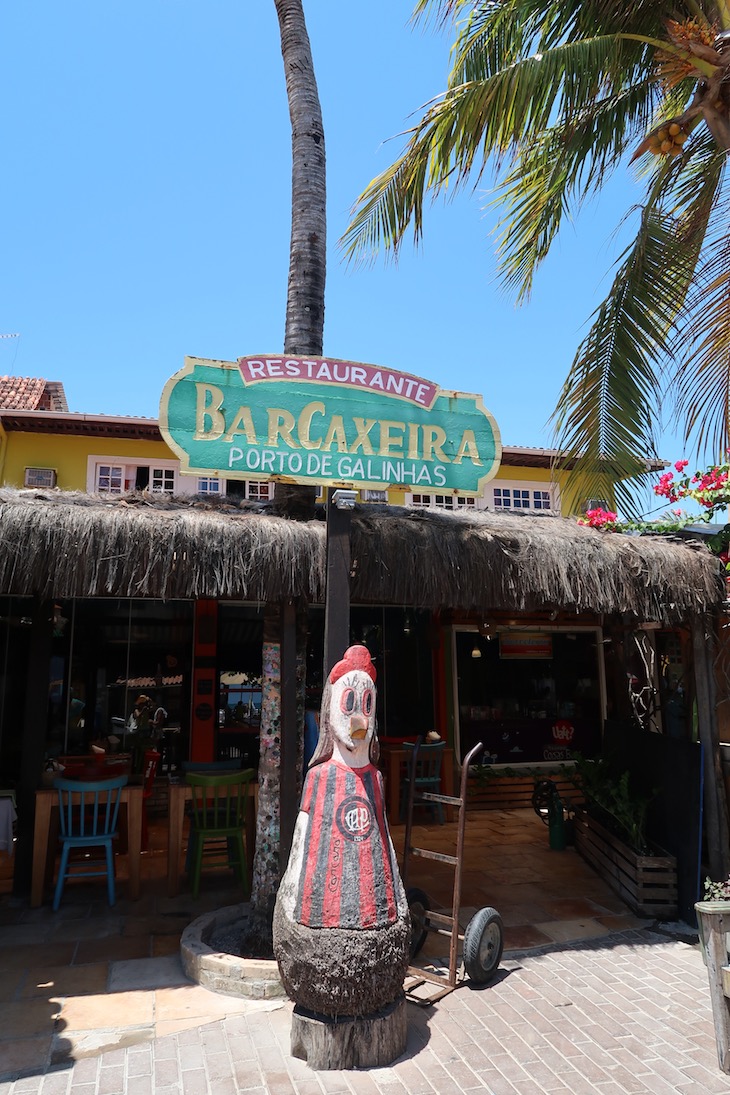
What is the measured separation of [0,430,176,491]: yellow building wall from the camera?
12.4 metres

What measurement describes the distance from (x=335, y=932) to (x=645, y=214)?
6.27m

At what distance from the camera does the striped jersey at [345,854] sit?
148 inches

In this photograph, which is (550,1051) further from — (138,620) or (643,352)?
(138,620)

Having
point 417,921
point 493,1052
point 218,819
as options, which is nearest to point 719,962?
point 493,1052

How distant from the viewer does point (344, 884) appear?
377 centimetres

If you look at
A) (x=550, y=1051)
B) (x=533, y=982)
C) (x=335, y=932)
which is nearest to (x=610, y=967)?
(x=533, y=982)

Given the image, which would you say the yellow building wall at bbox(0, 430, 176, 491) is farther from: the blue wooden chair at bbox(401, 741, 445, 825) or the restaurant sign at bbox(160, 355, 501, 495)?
the restaurant sign at bbox(160, 355, 501, 495)

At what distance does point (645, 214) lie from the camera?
259 inches

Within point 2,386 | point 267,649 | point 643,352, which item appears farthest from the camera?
point 2,386

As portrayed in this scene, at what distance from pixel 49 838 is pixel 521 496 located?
10.7 metres

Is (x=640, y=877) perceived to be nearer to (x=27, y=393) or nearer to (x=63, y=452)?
(x=63, y=452)

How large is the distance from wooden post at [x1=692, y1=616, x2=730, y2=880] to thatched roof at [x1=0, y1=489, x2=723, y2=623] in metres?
0.29

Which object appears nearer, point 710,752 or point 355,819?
point 355,819

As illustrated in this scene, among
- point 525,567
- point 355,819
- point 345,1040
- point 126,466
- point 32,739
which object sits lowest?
point 345,1040
